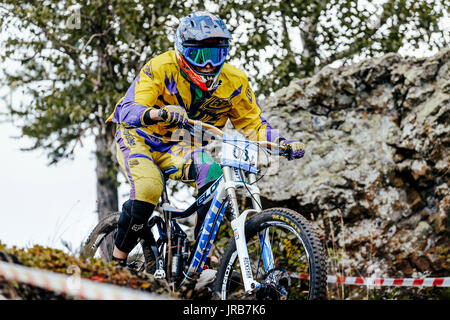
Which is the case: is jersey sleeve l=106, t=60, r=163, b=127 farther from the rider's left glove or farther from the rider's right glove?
the rider's left glove

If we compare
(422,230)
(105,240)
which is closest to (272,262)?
(105,240)

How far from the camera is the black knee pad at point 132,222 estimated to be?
3.90 m

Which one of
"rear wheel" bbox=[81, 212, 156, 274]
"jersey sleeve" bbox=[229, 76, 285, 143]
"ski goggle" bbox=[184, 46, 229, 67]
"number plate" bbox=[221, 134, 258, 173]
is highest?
"ski goggle" bbox=[184, 46, 229, 67]

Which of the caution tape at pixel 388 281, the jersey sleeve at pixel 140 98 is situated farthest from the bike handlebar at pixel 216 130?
the caution tape at pixel 388 281

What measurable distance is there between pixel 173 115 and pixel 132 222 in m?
1.11

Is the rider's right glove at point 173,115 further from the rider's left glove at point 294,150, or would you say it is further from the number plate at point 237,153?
the rider's left glove at point 294,150

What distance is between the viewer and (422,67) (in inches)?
270

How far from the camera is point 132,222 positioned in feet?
13.0

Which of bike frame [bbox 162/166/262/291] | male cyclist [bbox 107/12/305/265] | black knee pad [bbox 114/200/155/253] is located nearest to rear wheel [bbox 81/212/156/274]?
black knee pad [bbox 114/200/155/253]

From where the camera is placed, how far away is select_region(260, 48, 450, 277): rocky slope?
6.23 metres

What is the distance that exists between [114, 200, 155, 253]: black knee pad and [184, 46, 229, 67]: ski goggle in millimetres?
1113

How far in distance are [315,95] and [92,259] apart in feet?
15.6

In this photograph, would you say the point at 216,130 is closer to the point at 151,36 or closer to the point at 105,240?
the point at 105,240

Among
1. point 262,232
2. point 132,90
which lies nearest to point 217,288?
point 262,232
